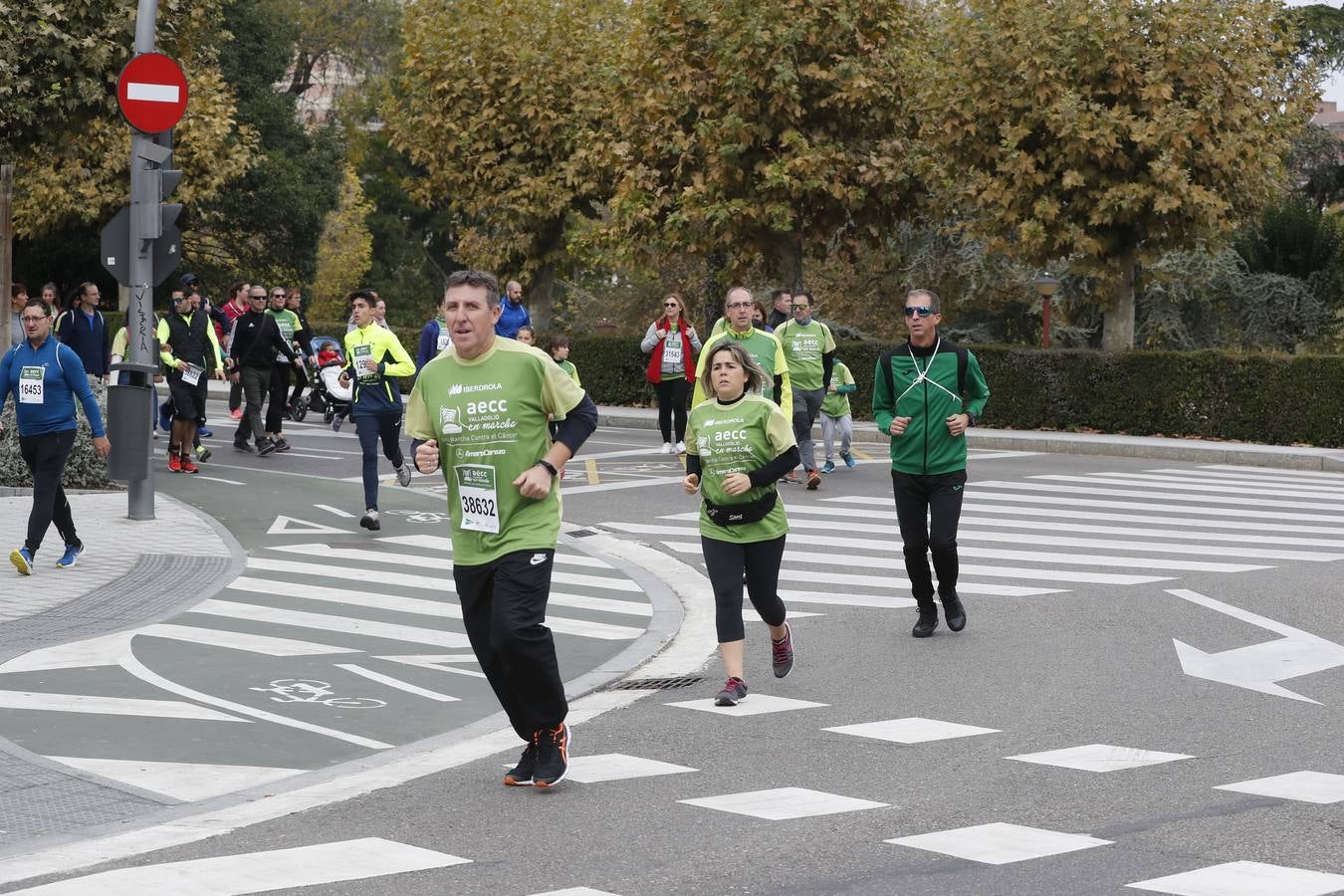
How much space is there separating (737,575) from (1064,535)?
A: 716 cm

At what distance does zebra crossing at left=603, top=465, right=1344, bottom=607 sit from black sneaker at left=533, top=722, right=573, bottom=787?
5.15 m

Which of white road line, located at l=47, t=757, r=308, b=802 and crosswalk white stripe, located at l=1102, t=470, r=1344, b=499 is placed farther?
crosswalk white stripe, located at l=1102, t=470, r=1344, b=499

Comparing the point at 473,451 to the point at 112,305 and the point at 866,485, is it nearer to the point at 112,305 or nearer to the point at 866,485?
the point at 866,485

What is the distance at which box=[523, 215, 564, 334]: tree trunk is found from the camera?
37844 mm

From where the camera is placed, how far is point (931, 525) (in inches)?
405

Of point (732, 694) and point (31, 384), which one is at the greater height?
point (31, 384)

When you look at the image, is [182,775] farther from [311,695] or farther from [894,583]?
[894,583]

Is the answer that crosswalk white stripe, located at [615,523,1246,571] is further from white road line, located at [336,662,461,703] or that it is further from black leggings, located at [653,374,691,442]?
black leggings, located at [653,374,691,442]

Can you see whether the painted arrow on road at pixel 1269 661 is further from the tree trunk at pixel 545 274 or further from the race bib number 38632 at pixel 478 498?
the tree trunk at pixel 545 274

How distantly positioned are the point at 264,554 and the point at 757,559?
6046 millimetres

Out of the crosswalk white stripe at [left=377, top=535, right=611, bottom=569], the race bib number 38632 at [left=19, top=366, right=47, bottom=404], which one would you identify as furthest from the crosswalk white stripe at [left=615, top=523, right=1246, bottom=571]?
the race bib number 38632 at [left=19, top=366, right=47, bottom=404]

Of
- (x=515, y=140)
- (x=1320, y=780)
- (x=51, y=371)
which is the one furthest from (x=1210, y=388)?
(x=1320, y=780)

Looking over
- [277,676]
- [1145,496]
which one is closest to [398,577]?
[277,676]

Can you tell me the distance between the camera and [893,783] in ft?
22.3
